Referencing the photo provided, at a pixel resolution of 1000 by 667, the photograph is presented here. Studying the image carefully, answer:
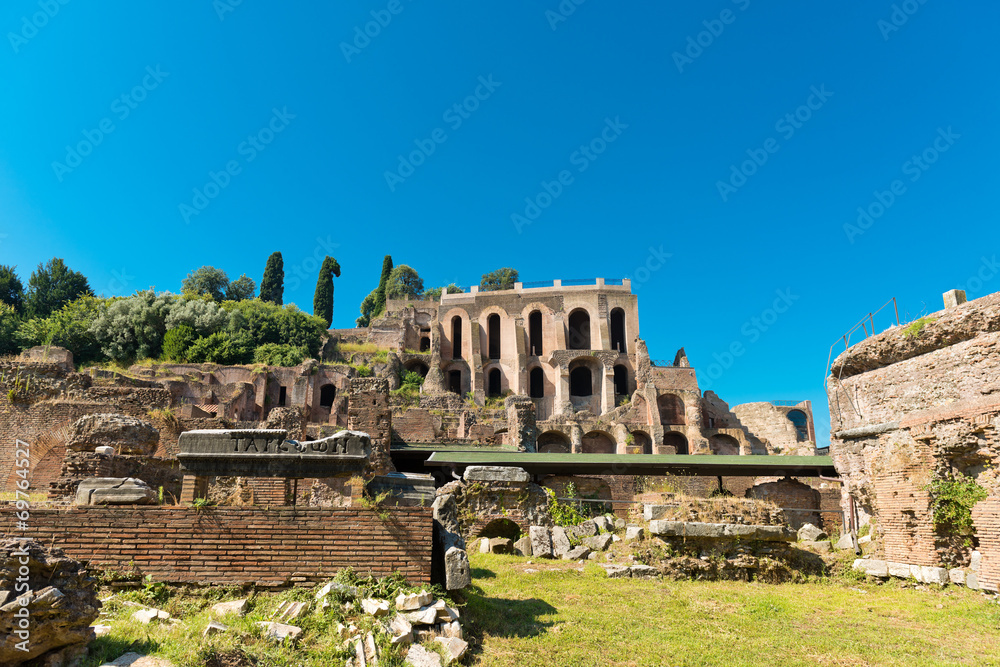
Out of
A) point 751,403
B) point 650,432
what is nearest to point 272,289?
point 650,432

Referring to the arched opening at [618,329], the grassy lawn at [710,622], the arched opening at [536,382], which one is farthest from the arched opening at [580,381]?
the grassy lawn at [710,622]

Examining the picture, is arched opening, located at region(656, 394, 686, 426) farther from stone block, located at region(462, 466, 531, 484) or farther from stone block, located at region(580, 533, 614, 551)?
stone block, located at region(580, 533, 614, 551)

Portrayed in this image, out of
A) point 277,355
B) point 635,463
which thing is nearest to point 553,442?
point 635,463

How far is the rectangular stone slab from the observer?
7977 millimetres

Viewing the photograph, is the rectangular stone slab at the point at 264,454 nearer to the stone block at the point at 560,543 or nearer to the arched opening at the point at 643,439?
the stone block at the point at 560,543

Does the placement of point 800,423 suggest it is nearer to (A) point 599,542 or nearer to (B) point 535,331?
(B) point 535,331

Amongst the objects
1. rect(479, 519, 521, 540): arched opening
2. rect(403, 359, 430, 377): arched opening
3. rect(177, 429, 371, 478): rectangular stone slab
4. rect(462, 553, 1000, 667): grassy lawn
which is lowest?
rect(462, 553, 1000, 667): grassy lawn

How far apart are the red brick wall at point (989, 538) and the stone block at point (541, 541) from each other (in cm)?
783

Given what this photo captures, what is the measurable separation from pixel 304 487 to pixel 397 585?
8.60m

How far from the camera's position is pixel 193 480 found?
7.85 m

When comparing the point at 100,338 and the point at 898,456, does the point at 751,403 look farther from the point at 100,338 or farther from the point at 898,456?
the point at 100,338

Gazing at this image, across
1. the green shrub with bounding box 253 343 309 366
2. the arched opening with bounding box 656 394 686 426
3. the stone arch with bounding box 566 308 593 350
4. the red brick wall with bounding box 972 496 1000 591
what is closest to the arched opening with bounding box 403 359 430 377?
the green shrub with bounding box 253 343 309 366

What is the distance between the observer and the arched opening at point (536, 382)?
51.3 meters

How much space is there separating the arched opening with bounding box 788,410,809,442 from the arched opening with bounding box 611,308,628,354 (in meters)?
14.5
